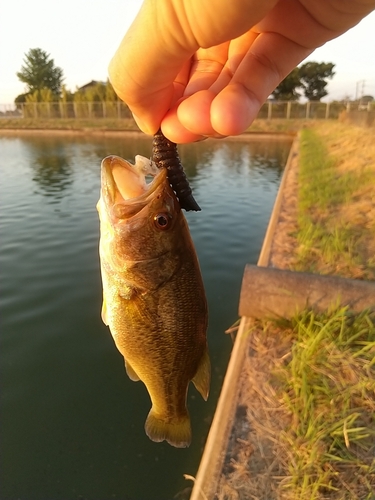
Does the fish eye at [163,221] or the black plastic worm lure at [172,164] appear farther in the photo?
the fish eye at [163,221]

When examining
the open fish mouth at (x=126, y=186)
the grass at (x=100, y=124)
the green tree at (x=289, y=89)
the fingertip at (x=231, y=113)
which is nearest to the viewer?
the fingertip at (x=231, y=113)

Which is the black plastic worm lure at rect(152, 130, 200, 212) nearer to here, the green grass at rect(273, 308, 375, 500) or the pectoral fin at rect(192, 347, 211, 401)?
the pectoral fin at rect(192, 347, 211, 401)

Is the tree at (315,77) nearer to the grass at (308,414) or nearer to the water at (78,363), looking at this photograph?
the water at (78,363)

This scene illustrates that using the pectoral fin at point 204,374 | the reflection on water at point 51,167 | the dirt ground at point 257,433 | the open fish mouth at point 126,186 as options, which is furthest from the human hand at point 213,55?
the reflection on water at point 51,167

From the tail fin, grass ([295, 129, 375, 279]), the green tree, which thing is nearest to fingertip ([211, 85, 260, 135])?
the tail fin

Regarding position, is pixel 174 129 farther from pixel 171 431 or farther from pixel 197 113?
pixel 171 431

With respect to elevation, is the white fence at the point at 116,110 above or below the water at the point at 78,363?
above

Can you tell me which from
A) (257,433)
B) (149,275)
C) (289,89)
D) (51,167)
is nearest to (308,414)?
(257,433)
